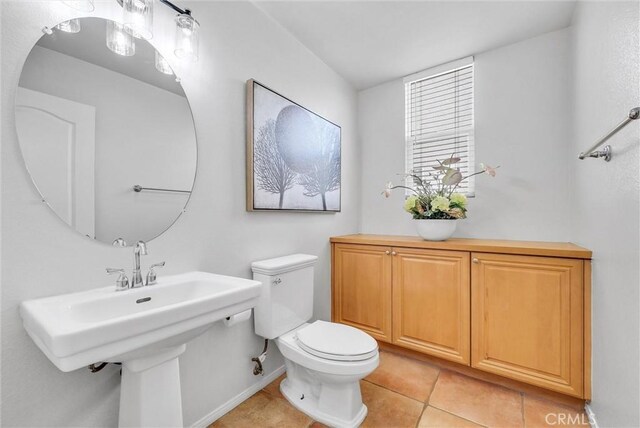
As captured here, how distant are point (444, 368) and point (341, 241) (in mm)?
1203

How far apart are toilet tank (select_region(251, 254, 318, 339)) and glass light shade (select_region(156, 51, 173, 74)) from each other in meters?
1.09

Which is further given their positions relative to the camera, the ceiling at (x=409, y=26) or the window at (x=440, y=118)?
the window at (x=440, y=118)

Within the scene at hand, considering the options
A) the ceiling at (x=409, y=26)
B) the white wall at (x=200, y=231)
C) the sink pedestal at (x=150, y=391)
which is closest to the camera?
the white wall at (x=200, y=231)

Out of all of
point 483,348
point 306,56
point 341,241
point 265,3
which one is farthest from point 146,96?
point 483,348

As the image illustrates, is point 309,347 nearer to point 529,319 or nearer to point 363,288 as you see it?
point 363,288

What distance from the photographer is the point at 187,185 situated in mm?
1381

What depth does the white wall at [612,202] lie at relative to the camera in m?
0.96

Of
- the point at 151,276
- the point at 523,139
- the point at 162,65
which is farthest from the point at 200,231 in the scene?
the point at 523,139

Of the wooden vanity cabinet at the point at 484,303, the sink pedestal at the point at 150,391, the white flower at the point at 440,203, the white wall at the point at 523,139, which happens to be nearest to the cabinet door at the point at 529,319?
the wooden vanity cabinet at the point at 484,303

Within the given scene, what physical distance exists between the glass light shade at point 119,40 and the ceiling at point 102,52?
0.01 m

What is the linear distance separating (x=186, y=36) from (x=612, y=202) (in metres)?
1.99

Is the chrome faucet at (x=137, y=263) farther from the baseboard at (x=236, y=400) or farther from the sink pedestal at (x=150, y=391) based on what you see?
the baseboard at (x=236, y=400)

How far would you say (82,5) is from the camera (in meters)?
1.05

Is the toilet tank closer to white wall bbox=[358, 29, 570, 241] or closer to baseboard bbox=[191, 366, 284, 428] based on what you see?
baseboard bbox=[191, 366, 284, 428]
